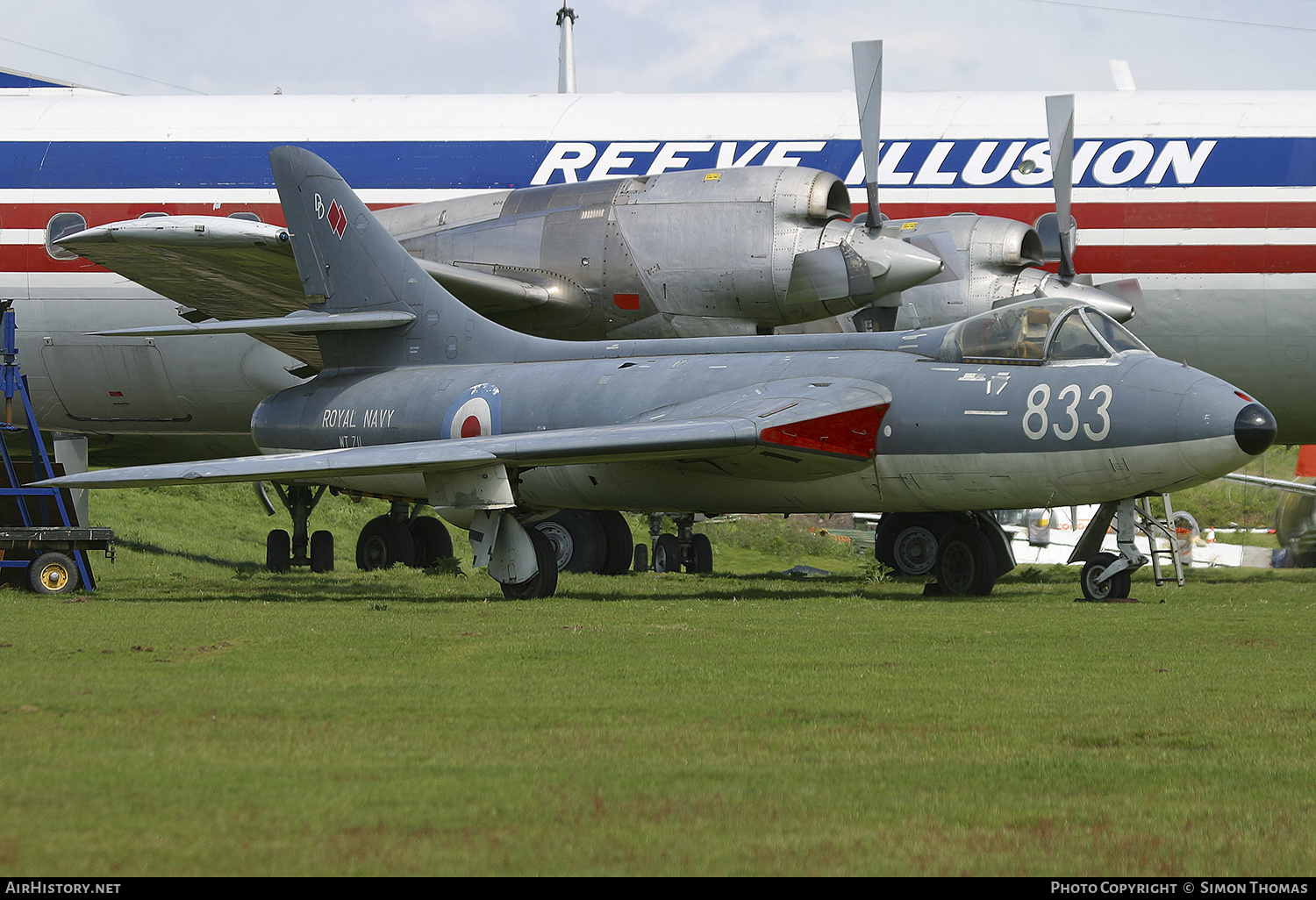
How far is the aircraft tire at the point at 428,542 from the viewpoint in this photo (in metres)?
21.1

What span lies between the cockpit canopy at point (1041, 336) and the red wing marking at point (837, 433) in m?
1.02

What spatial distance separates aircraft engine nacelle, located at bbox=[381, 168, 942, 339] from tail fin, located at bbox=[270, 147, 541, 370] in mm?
994

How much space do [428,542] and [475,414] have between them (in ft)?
19.9

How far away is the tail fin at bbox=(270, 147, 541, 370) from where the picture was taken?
1669 centimetres

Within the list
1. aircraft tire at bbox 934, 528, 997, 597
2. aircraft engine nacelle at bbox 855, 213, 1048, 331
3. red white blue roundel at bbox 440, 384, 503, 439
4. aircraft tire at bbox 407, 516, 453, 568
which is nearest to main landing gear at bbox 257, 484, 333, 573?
aircraft tire at bbox 407, 516, 453, 568

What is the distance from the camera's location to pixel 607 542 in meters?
20.4

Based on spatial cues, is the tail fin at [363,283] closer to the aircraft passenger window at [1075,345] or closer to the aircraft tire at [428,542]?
the aircraft tire at [428,542]

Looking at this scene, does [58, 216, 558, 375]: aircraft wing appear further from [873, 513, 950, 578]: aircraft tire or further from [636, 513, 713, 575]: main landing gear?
[636, 513, 713, 575]: main landing gear

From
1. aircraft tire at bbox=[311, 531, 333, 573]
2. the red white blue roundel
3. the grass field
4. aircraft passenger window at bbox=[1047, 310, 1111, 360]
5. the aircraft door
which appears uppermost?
the aircraft door

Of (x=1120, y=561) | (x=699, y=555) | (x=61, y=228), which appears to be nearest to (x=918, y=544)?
(x=1120, y=561)

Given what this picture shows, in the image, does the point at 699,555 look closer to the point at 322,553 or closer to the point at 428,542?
the point at 428,542

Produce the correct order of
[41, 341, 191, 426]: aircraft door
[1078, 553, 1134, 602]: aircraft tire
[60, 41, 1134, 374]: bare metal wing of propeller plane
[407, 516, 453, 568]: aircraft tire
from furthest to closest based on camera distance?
[407, 516, 453, 568]: aircraft tire
[41, 341, 191, 426]: aircraft door
[60, 41, 1134, 374]: bare metal wing of propeller plane
[1078, 553, 1134, 602]: aircraft tire

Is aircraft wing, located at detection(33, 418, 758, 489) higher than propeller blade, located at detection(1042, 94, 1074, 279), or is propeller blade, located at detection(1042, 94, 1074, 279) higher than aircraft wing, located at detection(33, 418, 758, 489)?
propeller blade, located at detection(1042, 94, 1074, 279)

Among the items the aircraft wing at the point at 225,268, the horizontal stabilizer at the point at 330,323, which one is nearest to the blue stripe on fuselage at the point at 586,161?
the aircraft wing at the point at 225,268
